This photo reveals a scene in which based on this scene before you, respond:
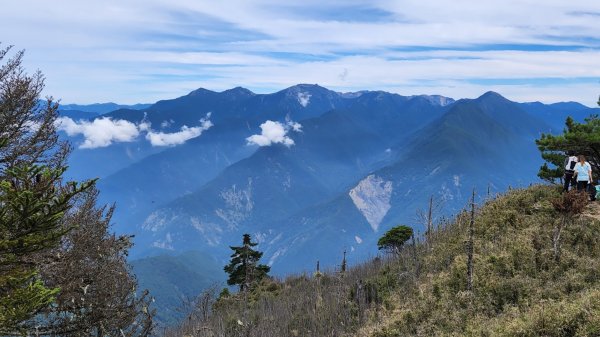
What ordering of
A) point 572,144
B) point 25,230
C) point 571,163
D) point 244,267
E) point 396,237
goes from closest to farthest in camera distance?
point 25,230
point 571,163
point 572,144
point 244,267
point 396,237

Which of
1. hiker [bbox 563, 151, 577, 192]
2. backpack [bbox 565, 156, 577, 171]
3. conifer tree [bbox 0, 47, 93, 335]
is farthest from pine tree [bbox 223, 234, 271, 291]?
conifer tree [bbox 0, 47, 93, 335]

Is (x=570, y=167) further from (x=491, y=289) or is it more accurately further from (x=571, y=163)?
(x=491, y=289)

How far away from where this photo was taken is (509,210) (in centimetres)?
2425

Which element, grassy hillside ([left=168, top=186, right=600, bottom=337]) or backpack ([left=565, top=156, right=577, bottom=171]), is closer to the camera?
grassy hillside ([left=168, top=186, right=600, bottom=337])

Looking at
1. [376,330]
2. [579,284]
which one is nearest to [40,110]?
[376,330]

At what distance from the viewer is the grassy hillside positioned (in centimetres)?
1410

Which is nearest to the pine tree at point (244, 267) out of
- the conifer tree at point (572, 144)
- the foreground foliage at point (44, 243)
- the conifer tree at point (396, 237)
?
the conifer tree at point (396, 237)

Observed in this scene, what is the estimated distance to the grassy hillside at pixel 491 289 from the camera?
46.3 feet

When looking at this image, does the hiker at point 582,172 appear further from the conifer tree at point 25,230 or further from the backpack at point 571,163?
the conifer tree at point 25,230

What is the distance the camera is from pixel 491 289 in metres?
17.9

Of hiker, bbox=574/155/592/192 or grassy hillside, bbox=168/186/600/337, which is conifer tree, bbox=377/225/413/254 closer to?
grassy hillside, bbox=168/186/600/337

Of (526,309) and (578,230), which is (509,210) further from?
(526,309)

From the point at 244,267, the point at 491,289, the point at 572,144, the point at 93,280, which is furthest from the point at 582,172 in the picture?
the point at 244,267

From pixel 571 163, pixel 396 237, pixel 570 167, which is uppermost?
pixel 571 163
